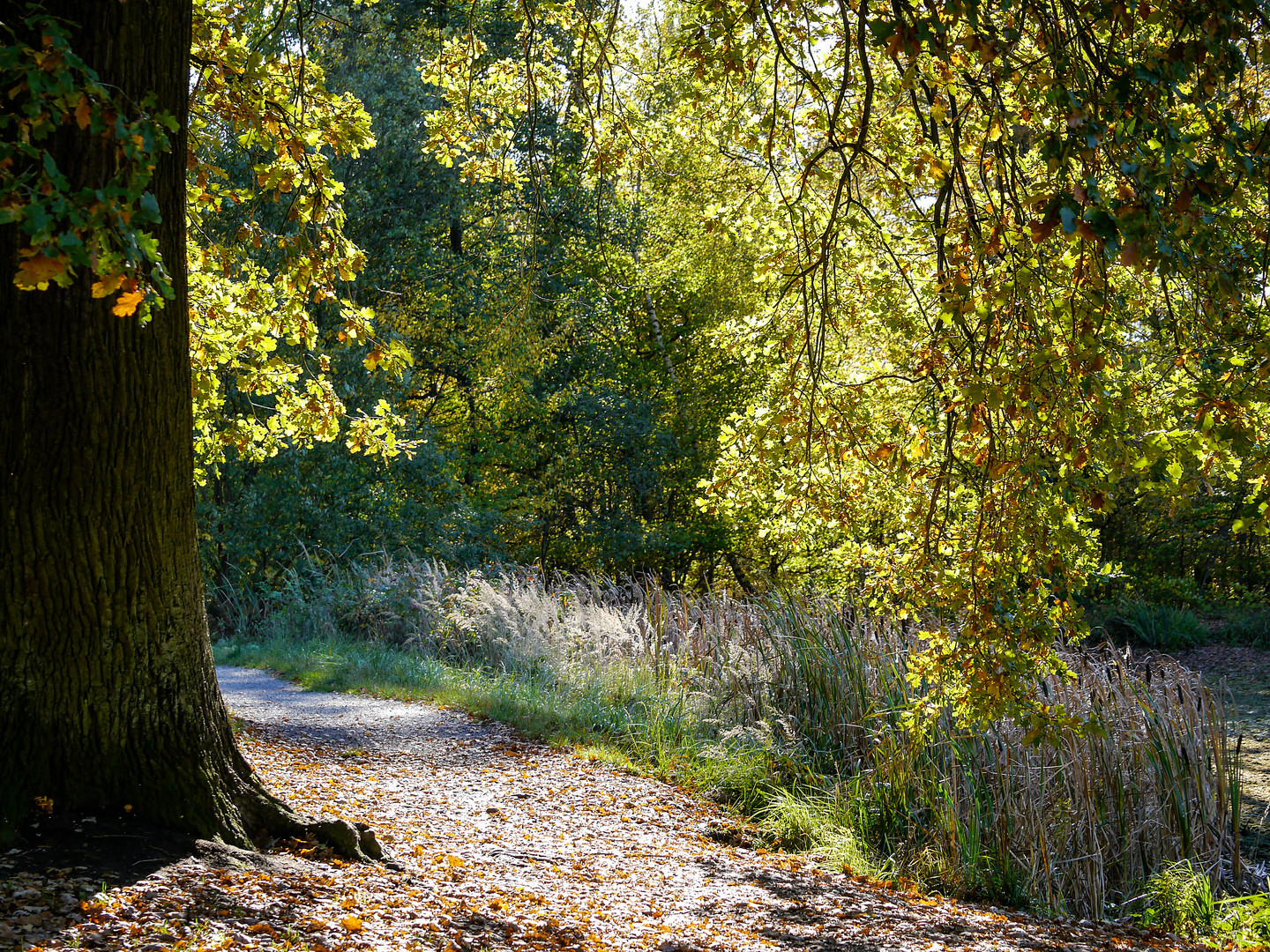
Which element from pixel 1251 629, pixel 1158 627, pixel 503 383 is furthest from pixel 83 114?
pixel 1251 629

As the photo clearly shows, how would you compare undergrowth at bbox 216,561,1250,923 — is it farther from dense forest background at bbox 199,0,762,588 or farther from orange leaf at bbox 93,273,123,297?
dense forest background at bbox 199,0,762,588

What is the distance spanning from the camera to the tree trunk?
313cm

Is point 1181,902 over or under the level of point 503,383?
under

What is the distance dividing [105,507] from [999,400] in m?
3.00

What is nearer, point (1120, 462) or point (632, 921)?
point (1120, 462)

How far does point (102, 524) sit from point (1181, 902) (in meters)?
5.31

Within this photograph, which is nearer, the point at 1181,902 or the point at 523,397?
the point at 1181,902

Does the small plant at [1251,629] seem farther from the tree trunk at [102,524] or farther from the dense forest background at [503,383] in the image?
the tree trunk at [102,524]

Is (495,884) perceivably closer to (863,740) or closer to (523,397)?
(863,740)

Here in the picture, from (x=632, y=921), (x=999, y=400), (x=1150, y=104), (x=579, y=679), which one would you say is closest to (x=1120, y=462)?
(x=999, y=400)

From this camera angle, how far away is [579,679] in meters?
8.53

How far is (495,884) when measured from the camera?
13.6ft

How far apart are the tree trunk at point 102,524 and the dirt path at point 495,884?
1.31 feet

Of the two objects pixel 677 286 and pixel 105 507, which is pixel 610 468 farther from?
pixel 105 507
